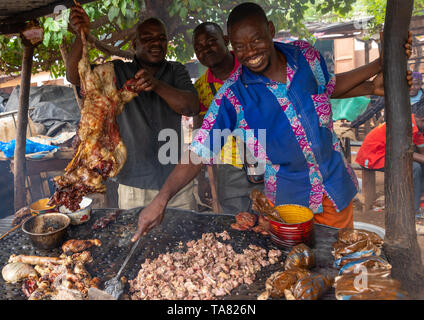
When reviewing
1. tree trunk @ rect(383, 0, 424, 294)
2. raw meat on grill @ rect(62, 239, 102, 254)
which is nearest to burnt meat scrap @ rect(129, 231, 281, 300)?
raw meat on grill @ rect(62, 239, 102, 254)

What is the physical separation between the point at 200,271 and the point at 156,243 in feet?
1.67

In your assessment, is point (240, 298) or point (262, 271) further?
point (262, 271)

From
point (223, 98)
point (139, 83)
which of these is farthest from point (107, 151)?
point (223, 98)

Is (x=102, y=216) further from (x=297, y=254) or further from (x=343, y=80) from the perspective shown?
(x=343, y=80)

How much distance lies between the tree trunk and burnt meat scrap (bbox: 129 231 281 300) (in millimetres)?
703

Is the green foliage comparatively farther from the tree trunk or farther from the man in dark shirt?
the tree trunk

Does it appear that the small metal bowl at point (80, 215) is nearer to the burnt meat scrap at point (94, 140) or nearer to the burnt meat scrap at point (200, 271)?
the burnt meat scrap at point (94, 140)

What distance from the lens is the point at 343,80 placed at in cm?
248

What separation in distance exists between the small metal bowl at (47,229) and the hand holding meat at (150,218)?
0.67 m

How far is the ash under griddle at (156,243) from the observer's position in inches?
71.9

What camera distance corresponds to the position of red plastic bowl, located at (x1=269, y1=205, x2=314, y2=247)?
1.91 m

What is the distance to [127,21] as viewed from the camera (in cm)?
416

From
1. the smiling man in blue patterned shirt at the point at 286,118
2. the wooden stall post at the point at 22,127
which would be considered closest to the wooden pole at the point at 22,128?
the wooden stall post at the point at 22,127

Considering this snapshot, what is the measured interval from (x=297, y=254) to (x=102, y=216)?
1787mm
